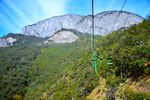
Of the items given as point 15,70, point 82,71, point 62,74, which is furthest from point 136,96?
point 15,70

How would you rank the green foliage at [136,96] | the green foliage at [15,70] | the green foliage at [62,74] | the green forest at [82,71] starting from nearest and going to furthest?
the green foliage at [136,96] → the green forest at [82,71] → the green foliage at [62,74] → the green foliage at [15,70]

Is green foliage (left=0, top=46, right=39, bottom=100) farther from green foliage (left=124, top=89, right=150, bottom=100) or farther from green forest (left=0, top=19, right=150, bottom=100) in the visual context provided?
green foliage (left=124, top=89, right=150, bottom=100)

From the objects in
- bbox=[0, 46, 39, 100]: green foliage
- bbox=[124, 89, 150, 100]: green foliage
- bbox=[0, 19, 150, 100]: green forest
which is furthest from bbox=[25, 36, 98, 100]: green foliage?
bbox=[124, 89, 150, 100]: green foliage

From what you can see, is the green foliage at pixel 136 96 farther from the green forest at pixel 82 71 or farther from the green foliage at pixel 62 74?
the green foliage at pixel 62 74

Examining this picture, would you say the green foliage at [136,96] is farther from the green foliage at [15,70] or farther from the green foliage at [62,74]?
the green foliage at [15,70]

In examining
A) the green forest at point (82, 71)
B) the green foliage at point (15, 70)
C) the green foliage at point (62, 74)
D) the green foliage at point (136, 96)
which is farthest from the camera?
the green foliage at point (15, 70)

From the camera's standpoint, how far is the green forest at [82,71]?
162 feet

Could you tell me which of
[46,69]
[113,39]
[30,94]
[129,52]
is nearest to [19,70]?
[46,69]

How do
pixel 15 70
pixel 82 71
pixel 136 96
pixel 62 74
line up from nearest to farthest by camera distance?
pixel 136 96 → pixel 82 71 → pixel 62 74 → pixel 15 70

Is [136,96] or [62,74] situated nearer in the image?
[136,96]

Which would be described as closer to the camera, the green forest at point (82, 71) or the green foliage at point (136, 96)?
the green foliage at point (136, 96)

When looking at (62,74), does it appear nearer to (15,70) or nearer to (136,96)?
(15,70)

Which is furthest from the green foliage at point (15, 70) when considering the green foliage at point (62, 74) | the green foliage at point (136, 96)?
the green foliage at point (136, 96)

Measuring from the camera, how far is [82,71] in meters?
79.5
